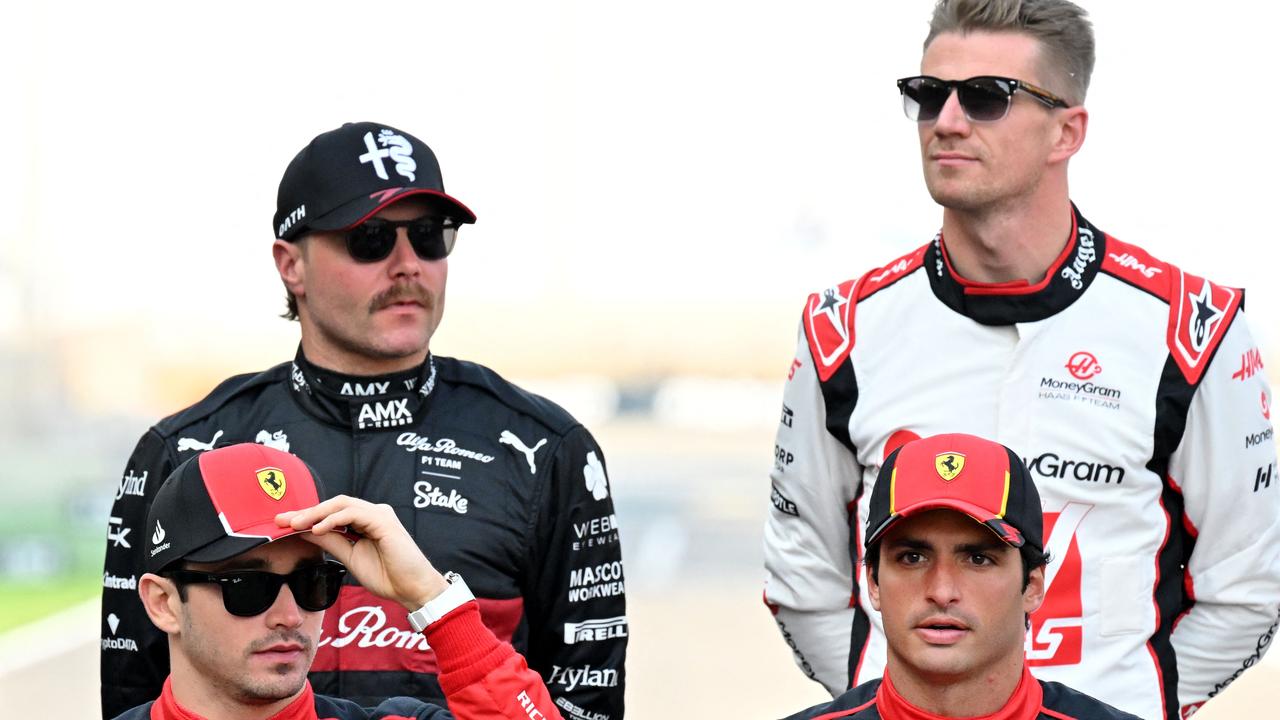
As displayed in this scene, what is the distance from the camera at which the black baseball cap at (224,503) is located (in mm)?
3338

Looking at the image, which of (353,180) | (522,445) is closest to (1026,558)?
(522,445)

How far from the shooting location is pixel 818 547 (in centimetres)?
446

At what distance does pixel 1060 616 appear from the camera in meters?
4.08

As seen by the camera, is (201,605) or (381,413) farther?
(381,413)

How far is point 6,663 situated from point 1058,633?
10194 mm

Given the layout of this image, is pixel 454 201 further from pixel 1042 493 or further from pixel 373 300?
pixel 1042 493

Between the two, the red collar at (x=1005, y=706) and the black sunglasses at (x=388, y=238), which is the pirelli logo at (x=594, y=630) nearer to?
the red collar at (x=1005, y=706)

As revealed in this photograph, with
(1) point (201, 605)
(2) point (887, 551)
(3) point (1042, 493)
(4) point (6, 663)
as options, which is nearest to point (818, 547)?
(3) point (1042, 493)

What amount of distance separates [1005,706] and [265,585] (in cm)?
137

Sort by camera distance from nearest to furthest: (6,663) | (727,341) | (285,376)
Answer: (285,376) < (6,663) < (727,341)

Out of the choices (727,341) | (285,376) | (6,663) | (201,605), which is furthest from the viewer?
(727,341)

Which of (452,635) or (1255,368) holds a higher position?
(1255,368)

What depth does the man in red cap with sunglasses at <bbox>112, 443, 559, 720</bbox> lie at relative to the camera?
3.33m

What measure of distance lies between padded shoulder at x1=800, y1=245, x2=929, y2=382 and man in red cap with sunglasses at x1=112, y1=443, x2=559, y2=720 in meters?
1.28
